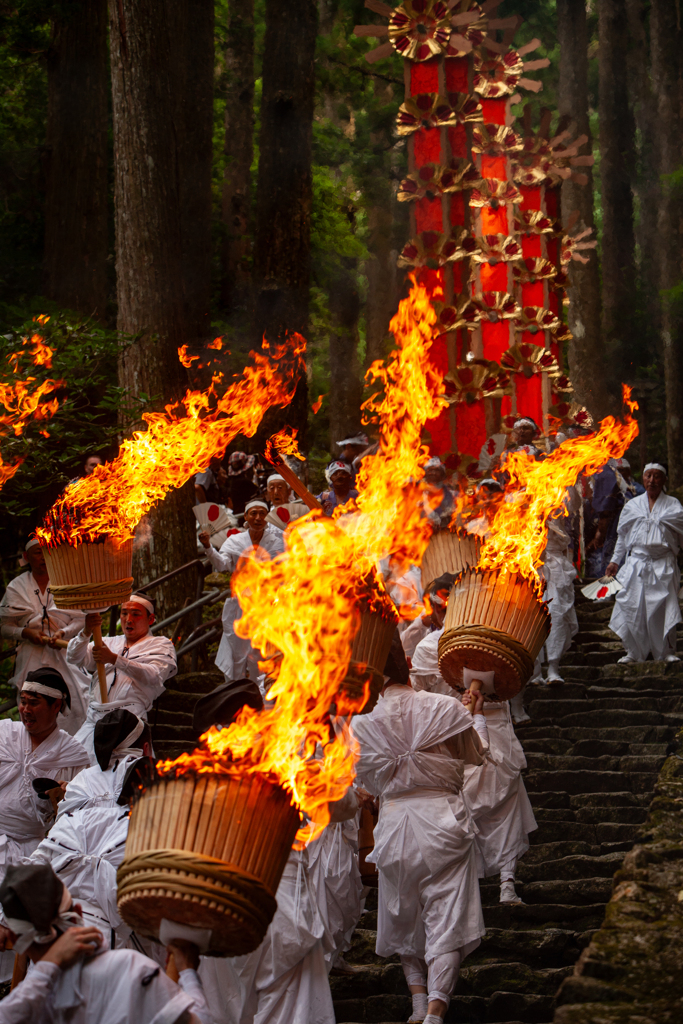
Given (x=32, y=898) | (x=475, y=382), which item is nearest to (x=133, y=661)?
(x=32, y=898)

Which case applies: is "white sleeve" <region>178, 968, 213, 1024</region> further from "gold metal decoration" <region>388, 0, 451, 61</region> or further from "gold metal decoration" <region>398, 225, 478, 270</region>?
Answer: "gold metal decoration" <region>388, 0, 451, 61</region>

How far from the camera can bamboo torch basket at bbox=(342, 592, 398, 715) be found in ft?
14.0

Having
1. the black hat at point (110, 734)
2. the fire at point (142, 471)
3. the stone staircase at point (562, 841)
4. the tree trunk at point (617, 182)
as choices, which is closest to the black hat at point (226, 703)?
the black hat at point (110, 734)

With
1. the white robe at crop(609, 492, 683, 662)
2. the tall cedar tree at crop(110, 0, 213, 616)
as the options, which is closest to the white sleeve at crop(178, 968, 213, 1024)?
the tall cedar tree at crop(110, 0, 213, 616)

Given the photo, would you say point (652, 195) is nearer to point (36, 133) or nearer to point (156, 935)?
point (36, 133)

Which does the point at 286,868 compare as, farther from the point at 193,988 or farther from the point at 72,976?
the point at 72,976

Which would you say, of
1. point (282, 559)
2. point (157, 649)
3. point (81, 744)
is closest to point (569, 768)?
point (157, 649)

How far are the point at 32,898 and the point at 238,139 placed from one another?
58.9 feet

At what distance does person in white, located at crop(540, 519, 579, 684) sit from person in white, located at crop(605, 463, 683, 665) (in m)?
0.43

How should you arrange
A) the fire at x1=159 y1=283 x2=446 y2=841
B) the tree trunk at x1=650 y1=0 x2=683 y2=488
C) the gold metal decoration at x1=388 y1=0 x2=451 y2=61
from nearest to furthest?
1. the fire at x1=159 y1=283 x2=446 y2=841
2. the gold metal decoration at x1=388 y1=0 x2=451 y2=61
3. the tree trunk at x1=650 y1=0 x2=683 y2=488

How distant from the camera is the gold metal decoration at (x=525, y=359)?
1338 cm

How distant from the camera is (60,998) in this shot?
3168mm

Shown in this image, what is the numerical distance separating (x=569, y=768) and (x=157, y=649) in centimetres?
344

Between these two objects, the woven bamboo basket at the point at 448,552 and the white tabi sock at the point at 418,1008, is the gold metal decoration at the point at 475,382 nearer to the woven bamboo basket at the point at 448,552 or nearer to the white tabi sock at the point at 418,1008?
the woven bamboo basket at the point at 448,552
